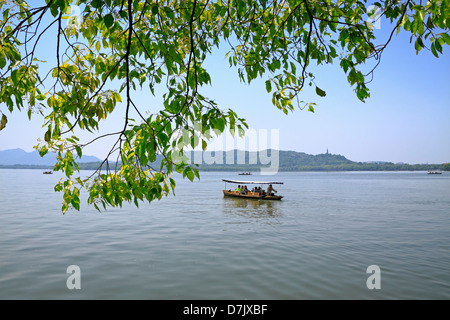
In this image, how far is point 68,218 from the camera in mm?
27969

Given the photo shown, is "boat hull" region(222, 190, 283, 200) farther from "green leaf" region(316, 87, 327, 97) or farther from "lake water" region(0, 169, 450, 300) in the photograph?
"green leaf" region(316, 87, 327, 97)

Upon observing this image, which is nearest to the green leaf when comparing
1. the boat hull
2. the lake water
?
the lake water

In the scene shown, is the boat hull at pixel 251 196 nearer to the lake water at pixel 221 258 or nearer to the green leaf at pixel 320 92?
the lake water at pixel 221 258

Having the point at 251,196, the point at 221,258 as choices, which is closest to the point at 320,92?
the point at 221,258

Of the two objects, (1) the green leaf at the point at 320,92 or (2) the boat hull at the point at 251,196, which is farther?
(2) the boat hull at the point at 251,196

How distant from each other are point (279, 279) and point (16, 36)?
11.2 meters

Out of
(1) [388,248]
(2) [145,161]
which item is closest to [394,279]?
(1) [388,248]

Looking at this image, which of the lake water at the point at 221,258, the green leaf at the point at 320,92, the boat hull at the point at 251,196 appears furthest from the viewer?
the boat hull at the point at 251,196

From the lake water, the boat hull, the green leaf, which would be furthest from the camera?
the boat hull

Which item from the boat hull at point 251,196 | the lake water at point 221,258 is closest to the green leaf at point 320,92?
the lake water at point 221,258

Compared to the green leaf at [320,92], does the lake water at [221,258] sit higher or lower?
lower

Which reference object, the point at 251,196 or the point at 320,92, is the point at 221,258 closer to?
the point at 320,92

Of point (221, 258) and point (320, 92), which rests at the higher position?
point (320, 92)
